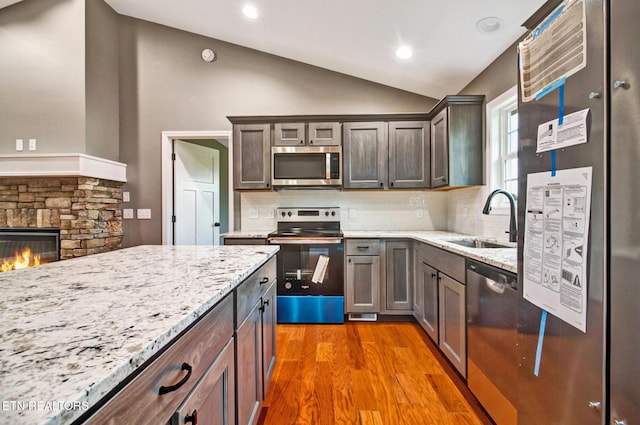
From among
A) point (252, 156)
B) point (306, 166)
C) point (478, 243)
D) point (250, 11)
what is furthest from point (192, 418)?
point (250, 11)

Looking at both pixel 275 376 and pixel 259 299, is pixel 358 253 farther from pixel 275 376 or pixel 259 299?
pixel 259 299

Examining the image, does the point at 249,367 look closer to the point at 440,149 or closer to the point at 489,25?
the point at 440,149

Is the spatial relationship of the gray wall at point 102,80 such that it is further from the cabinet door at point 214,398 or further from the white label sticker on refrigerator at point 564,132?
the white label sticker on refrigerator at point 564,132

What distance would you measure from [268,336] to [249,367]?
430 millimetres

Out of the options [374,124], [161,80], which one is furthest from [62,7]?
[374,124]

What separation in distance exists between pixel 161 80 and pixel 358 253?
319 cm

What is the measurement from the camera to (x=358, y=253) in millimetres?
2902

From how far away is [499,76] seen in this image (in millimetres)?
2385

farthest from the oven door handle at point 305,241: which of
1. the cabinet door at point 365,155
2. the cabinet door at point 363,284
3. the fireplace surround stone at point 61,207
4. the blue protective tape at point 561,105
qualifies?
the blue protective tape at point 561,105

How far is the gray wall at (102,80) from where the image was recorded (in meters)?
3.04

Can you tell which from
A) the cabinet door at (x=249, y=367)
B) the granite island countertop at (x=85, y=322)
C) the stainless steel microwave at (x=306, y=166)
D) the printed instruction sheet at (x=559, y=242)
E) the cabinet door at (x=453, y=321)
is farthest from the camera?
the stainless steel microwave at (x=306, y=166)

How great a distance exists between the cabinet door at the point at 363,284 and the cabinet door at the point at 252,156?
1.29 m

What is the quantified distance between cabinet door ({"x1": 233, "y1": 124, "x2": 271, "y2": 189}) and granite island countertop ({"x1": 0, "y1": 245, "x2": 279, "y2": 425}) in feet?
6.33

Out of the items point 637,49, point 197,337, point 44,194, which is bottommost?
point 197,337
